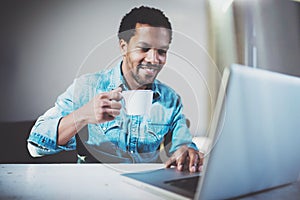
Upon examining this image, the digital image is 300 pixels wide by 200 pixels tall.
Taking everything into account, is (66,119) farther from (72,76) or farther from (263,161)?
(263,161)

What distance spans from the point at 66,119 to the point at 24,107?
0.16 m

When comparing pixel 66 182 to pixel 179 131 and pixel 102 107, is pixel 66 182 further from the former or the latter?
pixel 179 131

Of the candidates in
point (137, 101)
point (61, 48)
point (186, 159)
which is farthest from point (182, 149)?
point (61, 48)

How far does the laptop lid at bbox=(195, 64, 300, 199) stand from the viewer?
0.66 metres

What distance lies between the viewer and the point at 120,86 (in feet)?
4.38

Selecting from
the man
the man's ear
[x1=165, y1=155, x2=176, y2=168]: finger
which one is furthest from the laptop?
the man's ear

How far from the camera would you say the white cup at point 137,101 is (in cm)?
125

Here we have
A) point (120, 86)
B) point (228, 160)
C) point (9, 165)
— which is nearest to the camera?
point (228, 160)

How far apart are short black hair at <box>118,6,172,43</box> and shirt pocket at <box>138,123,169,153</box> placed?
37cm

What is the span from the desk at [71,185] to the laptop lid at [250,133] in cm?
8

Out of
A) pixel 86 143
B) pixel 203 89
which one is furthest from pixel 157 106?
pixel 86 143

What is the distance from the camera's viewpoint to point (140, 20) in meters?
1.35

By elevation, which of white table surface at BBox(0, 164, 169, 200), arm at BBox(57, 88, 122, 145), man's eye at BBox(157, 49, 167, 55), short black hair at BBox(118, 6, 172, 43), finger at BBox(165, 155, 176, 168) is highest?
short black hair at BBox(118, 6, 172, 43)

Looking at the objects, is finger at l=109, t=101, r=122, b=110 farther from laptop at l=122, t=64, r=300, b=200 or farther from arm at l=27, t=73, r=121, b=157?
laptop at l=122, t=64, r=300, b=200
